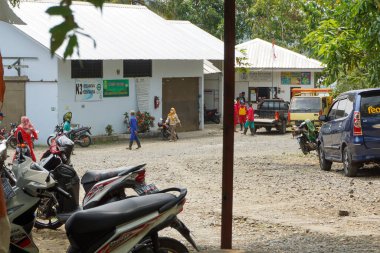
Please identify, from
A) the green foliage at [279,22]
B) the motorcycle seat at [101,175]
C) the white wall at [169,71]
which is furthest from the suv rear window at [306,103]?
the motorcycle seat at [101,175]

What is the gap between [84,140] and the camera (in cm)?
2816

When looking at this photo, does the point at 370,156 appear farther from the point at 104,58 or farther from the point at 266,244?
the point at 104,58

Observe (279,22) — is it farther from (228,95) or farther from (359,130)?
(228,95)

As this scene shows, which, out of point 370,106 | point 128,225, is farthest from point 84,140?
point 128,225

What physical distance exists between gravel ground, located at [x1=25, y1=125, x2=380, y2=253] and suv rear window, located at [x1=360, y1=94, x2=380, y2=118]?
4.15 feet

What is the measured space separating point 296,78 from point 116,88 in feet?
58.6

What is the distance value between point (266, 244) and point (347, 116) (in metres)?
7.79

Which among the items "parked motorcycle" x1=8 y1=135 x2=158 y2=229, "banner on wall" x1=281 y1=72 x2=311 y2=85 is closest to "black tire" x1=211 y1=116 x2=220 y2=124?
"banner on wall" x1=281 y1=72 x2=311 y2=85

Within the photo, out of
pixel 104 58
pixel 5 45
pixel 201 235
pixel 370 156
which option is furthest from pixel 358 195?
pixel 5 45

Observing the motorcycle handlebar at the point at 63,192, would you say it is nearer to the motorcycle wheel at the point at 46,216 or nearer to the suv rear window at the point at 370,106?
the motorcycle wheel at the point at 46,216

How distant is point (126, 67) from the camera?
33.2 metres

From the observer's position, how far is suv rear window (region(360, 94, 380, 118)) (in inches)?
614

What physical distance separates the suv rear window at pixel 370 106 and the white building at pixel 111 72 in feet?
38.7

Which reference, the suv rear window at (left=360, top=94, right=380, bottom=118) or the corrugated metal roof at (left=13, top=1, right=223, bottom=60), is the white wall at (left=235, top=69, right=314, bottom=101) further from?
the suv rear window at (left=360, top=94, right=380, bottom=118)
